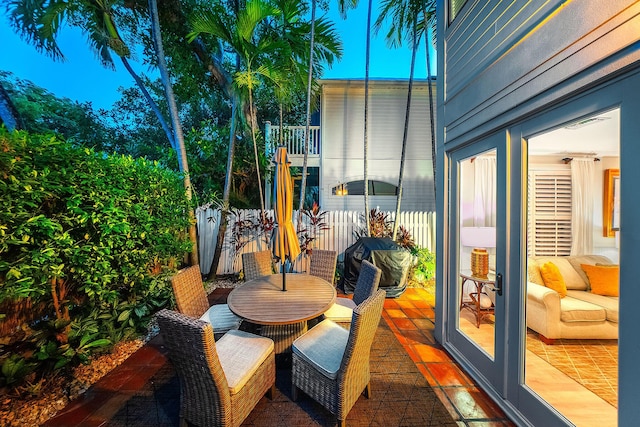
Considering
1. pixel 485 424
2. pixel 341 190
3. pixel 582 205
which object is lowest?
pixel 485 424

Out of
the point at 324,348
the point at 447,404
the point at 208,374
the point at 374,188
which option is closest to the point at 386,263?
the point at 447,404

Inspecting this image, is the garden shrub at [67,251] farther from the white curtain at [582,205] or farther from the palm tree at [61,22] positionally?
the white curtain at [582,205]

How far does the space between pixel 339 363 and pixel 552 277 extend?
1882mm

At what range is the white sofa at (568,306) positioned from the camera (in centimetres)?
165

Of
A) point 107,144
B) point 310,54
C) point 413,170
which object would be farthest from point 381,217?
point 107,144

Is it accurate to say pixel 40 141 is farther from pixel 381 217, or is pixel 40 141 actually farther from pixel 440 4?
pixel 381 217

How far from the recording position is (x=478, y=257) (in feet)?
8.72

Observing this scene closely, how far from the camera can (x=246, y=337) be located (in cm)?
218

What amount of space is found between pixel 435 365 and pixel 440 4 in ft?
14.4

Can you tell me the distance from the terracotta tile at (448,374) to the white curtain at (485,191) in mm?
1547

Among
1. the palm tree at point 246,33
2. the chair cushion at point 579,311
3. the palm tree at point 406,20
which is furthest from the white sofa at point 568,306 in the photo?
the palm tree at point 246,33

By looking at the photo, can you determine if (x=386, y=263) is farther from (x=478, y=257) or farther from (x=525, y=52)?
(x=525, y=52)

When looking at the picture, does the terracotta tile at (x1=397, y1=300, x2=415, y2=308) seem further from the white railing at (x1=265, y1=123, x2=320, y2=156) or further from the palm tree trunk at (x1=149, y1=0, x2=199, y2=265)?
the white railing at (x1=265, y1=123, x2=320, y2=156)

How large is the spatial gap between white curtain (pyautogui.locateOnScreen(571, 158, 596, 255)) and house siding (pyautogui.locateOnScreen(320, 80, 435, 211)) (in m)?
6.53
